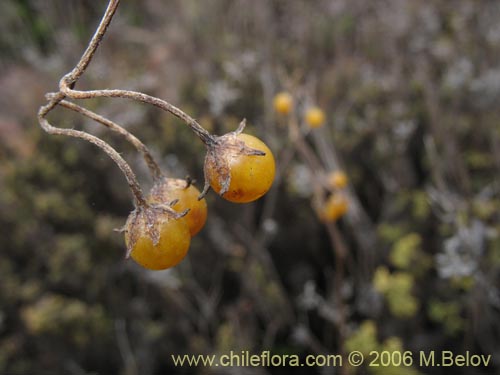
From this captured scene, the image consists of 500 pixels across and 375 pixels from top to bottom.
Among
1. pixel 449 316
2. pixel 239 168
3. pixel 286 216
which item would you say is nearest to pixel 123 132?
pixel 239 168

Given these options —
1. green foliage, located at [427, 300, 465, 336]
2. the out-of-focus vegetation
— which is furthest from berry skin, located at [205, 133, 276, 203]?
green foliage, located at [427, 300, 465, 336]

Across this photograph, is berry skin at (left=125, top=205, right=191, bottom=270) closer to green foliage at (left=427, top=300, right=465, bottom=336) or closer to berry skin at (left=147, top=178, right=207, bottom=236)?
berry skin at (left=147, top=178, right=207, bottom=236)

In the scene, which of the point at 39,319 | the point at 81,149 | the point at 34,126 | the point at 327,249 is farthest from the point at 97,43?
the point at 34,126

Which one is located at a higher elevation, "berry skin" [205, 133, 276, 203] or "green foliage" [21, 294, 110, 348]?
"green foliage" [21, 294, 110, 348]

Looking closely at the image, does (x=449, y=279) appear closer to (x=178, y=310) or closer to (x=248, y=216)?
(x=248, y=216)

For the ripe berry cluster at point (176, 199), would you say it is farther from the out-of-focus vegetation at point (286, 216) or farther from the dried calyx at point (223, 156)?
the out-of-focus vegetation at point (286, 216)

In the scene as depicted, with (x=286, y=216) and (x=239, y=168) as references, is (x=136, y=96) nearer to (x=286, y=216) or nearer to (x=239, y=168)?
(x=239, y=168)

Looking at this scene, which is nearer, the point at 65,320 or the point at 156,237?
the point at 156,237
